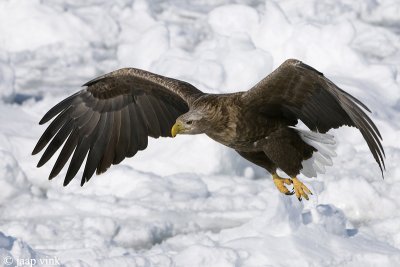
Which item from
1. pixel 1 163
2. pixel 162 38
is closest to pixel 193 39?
pixel 162 38

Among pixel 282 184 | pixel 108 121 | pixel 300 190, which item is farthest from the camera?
pixel 108 121

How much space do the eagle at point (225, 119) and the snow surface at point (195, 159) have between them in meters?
0.70

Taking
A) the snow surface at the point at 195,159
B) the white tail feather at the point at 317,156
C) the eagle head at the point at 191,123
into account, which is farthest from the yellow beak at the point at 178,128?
the snow surface at the point at 195,159

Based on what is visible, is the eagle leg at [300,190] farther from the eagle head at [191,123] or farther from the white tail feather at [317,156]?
the eagle head at [191,123]

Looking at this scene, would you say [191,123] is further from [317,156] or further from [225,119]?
[317,156]

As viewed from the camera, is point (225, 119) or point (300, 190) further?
→ point (300, 190)

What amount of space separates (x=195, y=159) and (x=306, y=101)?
3.08 metres

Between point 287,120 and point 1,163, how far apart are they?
3285 mm

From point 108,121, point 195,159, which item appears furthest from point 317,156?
point 195,159

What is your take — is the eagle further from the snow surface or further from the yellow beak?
the snow surface

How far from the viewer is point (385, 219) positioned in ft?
28.2

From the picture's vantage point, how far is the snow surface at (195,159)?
792 centimetres

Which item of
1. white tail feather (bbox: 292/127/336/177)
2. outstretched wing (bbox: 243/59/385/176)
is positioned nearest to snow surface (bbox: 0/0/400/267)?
white tail feather (bbox: 292/127/336/177)

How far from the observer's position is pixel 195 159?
9680mm
